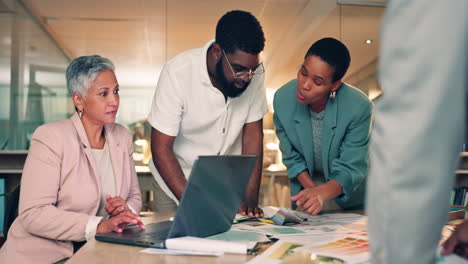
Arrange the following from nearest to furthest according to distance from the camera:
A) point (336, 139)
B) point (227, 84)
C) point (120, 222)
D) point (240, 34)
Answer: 1. point (120, 222)
2. point (240, 34)
3. point (227, 84)
4. point (336, 139)

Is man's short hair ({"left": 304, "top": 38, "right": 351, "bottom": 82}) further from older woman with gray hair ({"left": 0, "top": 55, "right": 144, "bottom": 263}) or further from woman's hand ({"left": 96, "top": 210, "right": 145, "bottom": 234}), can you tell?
woman's hand ({"left": 96, "top": 210, "right": 145, "bottom": 234})

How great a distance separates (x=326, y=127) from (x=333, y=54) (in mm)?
316

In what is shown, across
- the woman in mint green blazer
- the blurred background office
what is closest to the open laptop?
the woman in mint green blazer

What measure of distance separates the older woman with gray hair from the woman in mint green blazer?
2.36ft

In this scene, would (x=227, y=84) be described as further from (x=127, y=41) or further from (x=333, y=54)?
(x=127, y=41)

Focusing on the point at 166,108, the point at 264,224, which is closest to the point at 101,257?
the point at 264,224

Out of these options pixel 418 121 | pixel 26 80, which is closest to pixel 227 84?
pixel 418 121

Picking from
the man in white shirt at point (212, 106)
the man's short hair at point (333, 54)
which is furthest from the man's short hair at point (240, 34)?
the man's short hair at point (333, 54)

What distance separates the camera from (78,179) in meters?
1.59

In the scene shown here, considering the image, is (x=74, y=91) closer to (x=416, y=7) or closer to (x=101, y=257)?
(x=101, y=257)

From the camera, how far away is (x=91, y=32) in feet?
16.9

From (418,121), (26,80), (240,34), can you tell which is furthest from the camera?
(26,80)

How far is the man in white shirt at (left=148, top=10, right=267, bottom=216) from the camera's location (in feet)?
5.62

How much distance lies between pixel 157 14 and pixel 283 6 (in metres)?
1.44
